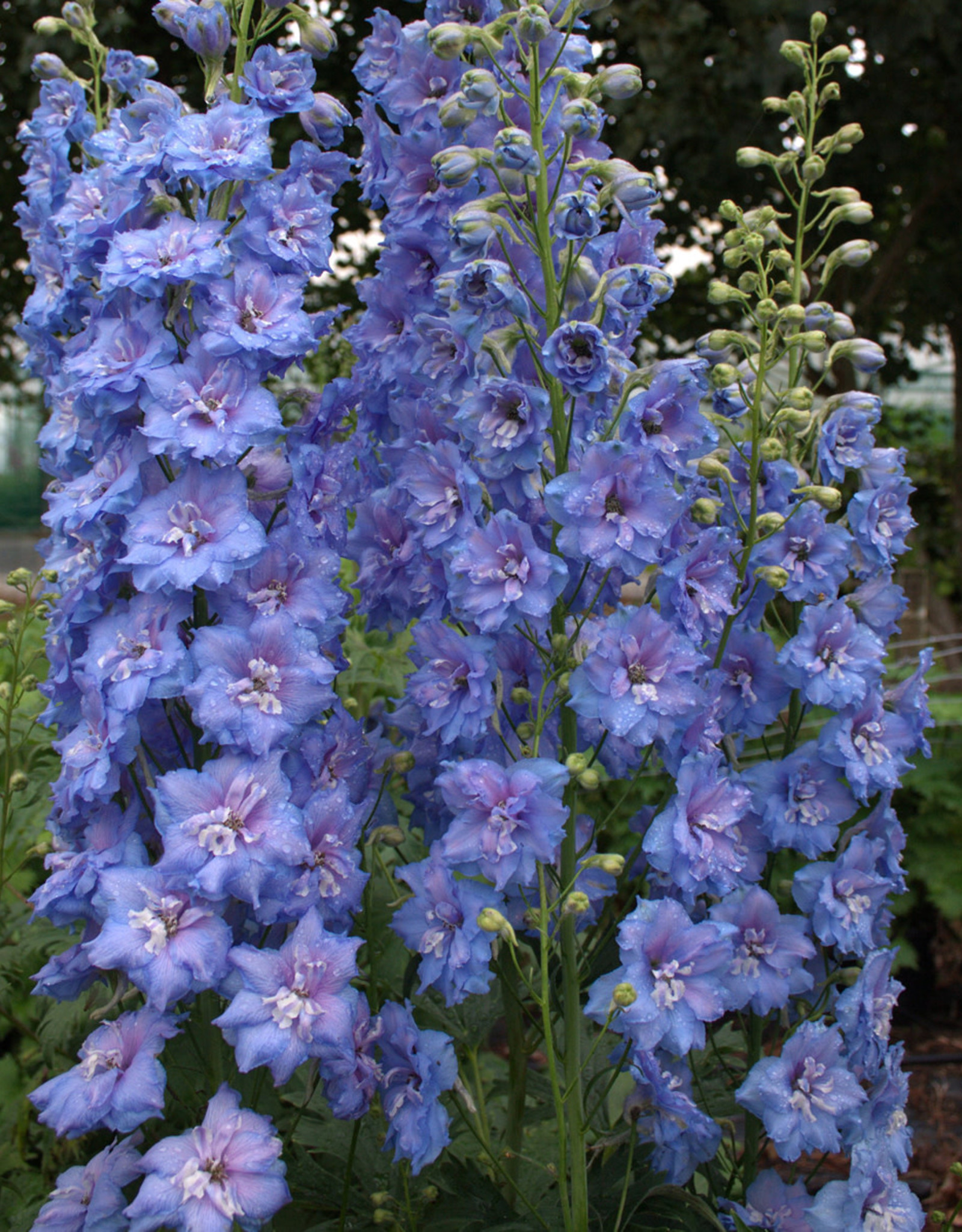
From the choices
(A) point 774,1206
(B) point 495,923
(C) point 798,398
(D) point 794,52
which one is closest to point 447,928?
(B) point 495,923

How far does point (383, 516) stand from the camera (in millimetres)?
1633

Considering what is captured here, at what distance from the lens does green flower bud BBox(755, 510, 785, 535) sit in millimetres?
1488

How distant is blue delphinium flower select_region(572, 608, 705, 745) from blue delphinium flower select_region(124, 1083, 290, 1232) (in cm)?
64

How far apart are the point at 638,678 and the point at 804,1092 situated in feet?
2.09

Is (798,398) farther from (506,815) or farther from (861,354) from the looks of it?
(506,815)

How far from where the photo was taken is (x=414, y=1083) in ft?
4.83

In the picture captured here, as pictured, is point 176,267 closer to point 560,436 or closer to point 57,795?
point 560,436

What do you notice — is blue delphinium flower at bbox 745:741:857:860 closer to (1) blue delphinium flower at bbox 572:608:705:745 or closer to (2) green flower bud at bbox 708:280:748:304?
(1) blue delphinium flower at bbox 572:608:705:745

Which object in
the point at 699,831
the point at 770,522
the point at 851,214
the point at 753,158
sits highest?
the point at 753,158

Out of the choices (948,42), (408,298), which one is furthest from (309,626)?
(948,42)

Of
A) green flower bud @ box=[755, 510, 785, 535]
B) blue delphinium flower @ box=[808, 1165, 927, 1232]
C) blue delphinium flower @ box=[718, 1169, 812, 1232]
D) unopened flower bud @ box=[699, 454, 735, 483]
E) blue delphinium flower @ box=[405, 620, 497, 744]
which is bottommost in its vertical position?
blue delphinium flower @ box=[718, 1169, 812, 1232]

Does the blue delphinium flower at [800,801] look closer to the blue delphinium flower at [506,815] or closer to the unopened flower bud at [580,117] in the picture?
the blue delphinium flower at [506,815]

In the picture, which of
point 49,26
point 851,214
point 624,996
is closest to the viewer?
point 624,996

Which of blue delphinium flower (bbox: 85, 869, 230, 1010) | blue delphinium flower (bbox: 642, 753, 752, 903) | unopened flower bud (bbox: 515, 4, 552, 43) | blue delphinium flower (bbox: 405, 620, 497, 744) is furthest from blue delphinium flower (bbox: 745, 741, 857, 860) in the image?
unopened flower bud (bbox: 515, 4, 552, 43)
